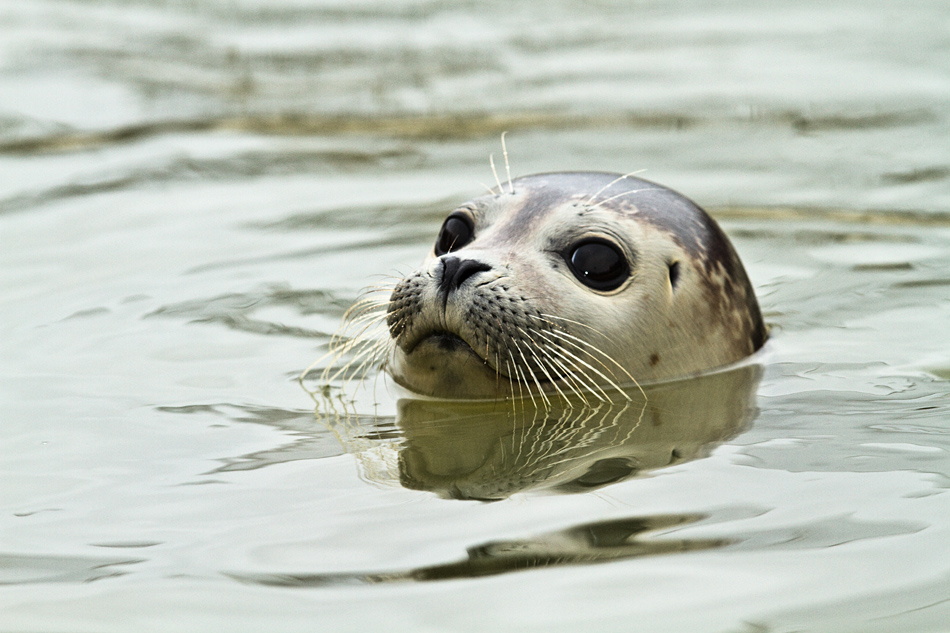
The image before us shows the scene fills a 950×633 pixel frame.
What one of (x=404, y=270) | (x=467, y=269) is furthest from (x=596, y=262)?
(x=404, y=270)

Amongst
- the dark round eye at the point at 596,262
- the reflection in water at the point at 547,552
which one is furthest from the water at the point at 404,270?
the dark round eye at the point at 596,262

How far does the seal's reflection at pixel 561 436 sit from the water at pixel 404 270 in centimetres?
3

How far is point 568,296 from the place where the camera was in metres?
4.31

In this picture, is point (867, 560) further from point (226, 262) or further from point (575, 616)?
point (226, 262)

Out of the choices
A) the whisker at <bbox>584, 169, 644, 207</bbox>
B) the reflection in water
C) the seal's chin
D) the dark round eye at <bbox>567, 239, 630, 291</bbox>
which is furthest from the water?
the whisker at <bbox>584, 169, 644, 207</bbox>

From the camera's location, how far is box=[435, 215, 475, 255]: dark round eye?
15.4ft

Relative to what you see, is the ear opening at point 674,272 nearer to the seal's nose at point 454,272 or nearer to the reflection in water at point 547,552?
the seal's nose at point 454,272

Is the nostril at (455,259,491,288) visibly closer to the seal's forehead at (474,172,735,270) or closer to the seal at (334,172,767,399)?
the seal at (334,172,767,399)

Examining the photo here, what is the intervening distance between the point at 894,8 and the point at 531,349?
890 centimetres

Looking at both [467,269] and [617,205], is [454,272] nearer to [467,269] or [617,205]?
[467,269]

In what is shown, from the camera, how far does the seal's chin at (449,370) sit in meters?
4.20

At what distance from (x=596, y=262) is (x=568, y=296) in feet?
0.66

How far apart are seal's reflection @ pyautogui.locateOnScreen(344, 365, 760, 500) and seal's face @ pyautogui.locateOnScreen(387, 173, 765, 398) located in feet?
0.31

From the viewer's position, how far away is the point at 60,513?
335 centimetres
